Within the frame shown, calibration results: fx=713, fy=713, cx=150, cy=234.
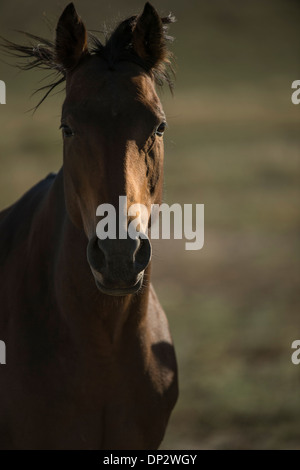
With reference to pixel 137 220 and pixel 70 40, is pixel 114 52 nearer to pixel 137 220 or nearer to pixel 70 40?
pixel 70 40

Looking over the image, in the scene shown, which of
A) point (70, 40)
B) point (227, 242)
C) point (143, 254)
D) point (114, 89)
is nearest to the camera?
point (143, 254)

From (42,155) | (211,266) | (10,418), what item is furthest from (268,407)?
(42,155)

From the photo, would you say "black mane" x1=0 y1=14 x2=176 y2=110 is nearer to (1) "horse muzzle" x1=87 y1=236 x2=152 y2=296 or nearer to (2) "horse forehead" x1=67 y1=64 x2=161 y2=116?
(2) "horse forehead" x1=67 y1=64 x2=161 y2=116

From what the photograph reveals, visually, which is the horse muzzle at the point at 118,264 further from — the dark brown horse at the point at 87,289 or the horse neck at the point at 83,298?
the horse neck at the point at 83,298

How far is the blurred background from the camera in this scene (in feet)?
23.2

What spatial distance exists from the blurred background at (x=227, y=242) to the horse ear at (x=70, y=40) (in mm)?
343

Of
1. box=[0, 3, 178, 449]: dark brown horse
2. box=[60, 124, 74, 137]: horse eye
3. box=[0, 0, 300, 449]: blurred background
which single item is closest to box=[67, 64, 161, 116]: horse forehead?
box=[0, 3, 178, 449]: dark brown horse

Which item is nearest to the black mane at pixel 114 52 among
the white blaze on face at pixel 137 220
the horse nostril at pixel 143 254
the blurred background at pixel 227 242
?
the blurred background at pixel 227 242

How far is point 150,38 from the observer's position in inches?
135

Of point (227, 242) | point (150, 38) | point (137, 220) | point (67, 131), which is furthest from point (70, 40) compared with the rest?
point (227, 242)

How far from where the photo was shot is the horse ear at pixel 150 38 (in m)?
3.35

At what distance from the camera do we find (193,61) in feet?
173

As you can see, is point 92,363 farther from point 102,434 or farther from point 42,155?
point 42,155

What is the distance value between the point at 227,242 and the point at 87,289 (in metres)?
11.3
